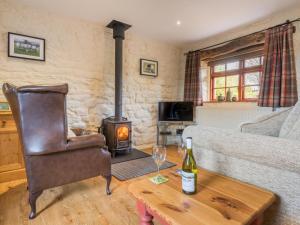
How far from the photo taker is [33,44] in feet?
9.02

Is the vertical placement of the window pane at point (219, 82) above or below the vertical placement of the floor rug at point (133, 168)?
above

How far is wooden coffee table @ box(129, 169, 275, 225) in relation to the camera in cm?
78

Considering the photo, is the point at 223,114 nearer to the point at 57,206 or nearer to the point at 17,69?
the point at 57,206

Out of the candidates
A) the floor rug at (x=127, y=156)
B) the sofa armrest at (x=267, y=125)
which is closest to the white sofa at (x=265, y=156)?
the sofa armrest at (x=267, y=125)

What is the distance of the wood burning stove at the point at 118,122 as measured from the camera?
320 cm

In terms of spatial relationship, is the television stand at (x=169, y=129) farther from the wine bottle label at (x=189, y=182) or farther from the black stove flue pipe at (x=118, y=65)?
the wine bottle label at (x=189, y=182)

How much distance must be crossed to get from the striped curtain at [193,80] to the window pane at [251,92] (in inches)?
35.1

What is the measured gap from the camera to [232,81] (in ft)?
12.1

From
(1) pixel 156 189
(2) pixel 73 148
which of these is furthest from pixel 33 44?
(1) pixel 156 189

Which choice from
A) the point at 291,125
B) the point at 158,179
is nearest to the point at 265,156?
the point at 291,125

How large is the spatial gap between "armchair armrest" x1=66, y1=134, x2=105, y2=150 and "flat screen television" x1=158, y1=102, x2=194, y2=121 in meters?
2.30

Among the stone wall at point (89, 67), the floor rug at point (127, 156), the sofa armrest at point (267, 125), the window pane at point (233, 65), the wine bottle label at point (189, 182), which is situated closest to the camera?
the wine bottle label at point (189, 182)

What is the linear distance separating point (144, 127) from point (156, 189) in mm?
3035

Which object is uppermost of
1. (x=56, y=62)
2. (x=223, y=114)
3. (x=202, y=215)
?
(x=56, y=62)
